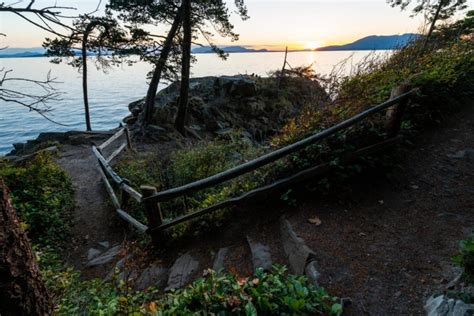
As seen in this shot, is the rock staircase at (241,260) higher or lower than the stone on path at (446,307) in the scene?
lower

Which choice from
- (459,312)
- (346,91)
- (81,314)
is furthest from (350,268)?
(346,91)

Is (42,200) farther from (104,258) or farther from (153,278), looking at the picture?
(153,278)

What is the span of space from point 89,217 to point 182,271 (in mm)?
4272

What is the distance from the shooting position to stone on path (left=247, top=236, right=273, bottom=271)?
3.55 metres

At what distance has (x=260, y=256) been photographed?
12.2 ft

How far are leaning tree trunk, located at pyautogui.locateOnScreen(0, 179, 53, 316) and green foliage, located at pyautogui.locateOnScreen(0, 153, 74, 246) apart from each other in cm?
454

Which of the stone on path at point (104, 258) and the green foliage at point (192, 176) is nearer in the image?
the green foliage at point (192, 176)

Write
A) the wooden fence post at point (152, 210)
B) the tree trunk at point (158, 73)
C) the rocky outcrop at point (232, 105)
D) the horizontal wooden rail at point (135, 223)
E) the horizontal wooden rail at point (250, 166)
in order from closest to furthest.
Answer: the horizontal wooden rail at point (250, 166) < the wooden fence post at point (152, 210) < the horizontal wooden rail at point (135, 223) < the tree trunk at point (158, 73) < the rocky outcrop at point (232, 105)

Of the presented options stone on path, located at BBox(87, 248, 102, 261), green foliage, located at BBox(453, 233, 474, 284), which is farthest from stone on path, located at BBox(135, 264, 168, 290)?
green foliage, located at BBox(453, 233, 474, 284)

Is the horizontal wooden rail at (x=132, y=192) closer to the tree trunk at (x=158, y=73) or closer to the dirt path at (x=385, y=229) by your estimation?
the dirt path at (x=385, y=229)

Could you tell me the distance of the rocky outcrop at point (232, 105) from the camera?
16.8 m

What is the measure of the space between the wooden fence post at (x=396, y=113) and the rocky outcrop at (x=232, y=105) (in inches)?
453

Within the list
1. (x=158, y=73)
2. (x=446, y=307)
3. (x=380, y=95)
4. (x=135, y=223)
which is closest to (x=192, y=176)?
(x=135, y=223)

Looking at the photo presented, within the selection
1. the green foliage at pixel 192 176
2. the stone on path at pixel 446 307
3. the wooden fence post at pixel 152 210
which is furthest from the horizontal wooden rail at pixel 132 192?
the stone on path at pixel 446 307
